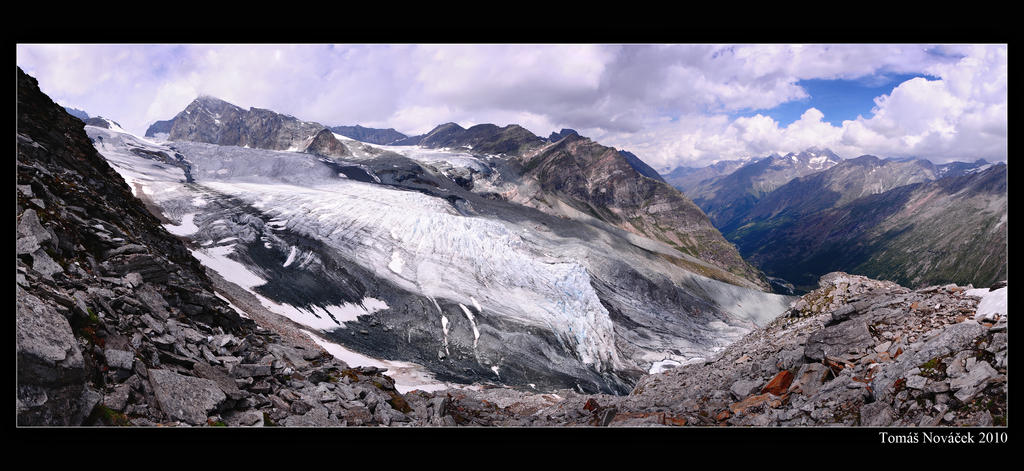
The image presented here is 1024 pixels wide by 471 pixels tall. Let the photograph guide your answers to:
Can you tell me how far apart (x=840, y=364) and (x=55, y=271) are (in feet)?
65.2

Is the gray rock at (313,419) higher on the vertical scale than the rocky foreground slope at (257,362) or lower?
lower

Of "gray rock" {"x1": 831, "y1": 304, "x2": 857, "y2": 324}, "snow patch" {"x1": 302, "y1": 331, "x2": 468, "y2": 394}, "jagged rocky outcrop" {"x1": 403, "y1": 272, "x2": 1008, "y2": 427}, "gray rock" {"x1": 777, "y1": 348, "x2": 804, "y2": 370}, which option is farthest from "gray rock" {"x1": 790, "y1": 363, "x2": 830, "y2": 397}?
"snow patch" {"x1": 302, "y1": 331, "x2": 468, "y2": 394}

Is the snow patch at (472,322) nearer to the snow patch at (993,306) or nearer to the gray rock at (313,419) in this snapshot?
the gray rock at (313,419)

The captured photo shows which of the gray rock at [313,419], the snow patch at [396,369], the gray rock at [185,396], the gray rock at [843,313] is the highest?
the gray rock at [843,313]

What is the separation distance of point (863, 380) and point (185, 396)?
15587mm

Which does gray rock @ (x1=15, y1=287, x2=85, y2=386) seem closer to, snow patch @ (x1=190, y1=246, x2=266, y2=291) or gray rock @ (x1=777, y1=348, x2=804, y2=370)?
gray rock @ (x1=777, y1=348, x2=804, y2=370)

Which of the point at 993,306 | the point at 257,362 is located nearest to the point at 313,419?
the point at 257,362

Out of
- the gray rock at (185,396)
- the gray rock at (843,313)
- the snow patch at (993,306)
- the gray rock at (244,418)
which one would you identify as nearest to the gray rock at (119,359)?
the gray rock at (185,396)

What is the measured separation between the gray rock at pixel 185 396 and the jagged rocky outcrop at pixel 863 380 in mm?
8017

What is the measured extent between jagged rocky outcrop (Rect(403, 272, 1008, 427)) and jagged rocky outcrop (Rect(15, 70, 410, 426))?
215 inches

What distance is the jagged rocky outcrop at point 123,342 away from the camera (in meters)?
7.50

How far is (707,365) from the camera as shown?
2102cm

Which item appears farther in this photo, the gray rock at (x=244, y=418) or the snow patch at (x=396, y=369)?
the snow patch at (x=396, y=369)
